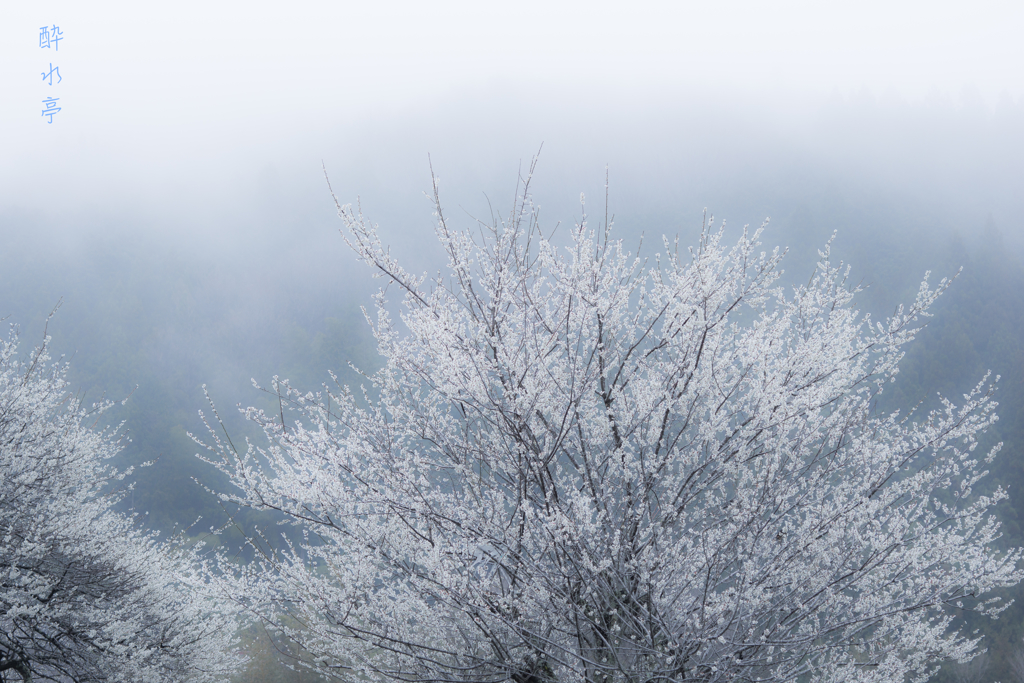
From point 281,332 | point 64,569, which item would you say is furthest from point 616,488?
point 281,332

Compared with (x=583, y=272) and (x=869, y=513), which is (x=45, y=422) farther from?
(x=869, y=513)

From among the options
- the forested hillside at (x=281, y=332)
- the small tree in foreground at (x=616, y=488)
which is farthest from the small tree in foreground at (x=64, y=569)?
the forested hillside at (x=281, y=332)

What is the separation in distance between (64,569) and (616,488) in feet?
27.9

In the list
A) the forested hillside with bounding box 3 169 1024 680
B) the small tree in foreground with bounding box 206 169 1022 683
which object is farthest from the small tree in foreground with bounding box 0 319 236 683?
the forested hillside with bounding box 3 169 1024 680

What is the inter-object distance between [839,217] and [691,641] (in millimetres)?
67438

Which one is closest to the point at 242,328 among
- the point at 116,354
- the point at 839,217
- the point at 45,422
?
the point at 116,354

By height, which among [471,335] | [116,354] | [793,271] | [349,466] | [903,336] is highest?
[116,354]

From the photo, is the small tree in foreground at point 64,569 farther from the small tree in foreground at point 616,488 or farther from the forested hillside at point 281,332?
the forested hillside at point 281,332

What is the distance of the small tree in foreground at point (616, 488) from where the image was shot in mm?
2971

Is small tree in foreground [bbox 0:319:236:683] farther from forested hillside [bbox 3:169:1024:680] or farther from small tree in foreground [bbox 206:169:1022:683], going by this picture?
forested hillside [bbox 3:169:1024:680]

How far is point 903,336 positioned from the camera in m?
3.36

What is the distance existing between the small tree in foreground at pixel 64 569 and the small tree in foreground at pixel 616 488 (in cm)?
446

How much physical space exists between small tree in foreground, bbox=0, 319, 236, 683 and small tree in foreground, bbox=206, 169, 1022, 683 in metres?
4.46

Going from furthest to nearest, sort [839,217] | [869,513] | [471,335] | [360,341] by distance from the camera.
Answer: [839,217] < [360,341] < [471,335] < [869,513]
